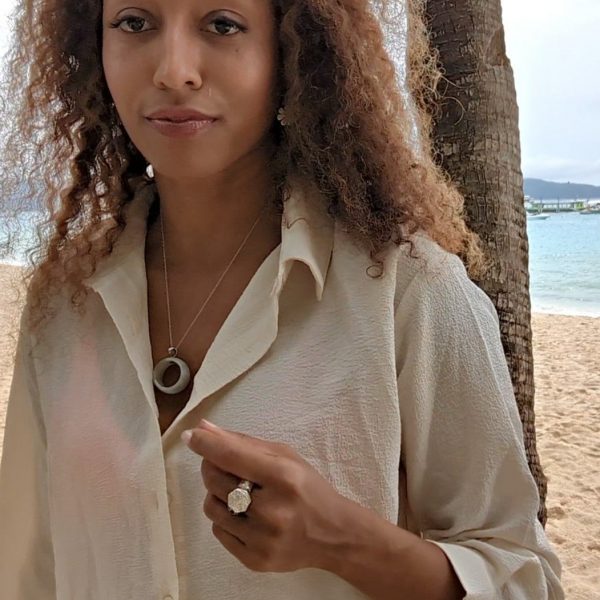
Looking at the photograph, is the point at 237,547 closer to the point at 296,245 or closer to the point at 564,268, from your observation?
the point at 296,245

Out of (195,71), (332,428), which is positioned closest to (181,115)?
(195,71)

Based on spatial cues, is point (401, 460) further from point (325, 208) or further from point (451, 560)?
point (325, 208)

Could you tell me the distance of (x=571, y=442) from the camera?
22.1ft

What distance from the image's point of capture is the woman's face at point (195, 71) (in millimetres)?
1148

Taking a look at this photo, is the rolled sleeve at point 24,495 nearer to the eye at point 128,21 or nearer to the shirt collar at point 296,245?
the shirt collar at point 296,245

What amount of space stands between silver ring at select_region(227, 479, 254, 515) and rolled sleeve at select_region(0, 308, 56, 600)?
581 mm

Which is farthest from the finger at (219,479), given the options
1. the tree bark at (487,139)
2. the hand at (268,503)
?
the tree bark at (487,139)

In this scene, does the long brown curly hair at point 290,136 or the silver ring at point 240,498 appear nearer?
the silver ring at point 240,498

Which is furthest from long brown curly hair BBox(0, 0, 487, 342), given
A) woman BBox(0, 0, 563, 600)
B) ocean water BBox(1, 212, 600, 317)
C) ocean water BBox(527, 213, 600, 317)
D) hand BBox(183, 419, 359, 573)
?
ocean water BBox(527, 213, 600, 317)

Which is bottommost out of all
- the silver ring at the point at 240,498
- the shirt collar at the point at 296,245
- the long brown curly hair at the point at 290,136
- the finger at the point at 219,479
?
the silver ring at the point at 240,498

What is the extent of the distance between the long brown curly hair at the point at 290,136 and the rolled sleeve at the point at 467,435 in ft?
0.43

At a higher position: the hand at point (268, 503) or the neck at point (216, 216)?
the neck at point (216, 216)

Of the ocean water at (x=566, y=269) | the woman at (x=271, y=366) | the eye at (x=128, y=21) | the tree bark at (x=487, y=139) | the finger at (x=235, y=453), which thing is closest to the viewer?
the finger at (x=235, y=453)

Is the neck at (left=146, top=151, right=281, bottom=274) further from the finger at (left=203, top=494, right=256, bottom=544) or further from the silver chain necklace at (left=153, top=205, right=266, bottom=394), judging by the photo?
the finger at (left=203, top=494, right=256, bottom=544)
